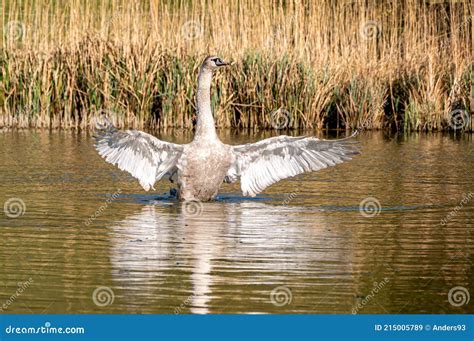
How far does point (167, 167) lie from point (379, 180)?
3.30 meters

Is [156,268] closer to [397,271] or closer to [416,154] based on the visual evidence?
[397,271]

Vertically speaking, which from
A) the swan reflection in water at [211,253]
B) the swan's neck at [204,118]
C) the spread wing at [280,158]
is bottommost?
the swan reflection in water at [211,253]

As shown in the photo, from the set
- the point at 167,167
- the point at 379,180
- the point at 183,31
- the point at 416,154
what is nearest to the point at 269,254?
the point at 167,167

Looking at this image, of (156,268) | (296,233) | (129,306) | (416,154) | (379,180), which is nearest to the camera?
(129,306)

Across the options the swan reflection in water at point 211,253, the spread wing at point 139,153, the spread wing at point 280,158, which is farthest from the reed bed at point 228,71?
the swan reflection in water at point 211,253

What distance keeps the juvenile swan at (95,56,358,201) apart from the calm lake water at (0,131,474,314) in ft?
1.03

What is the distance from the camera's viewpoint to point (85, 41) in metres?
24.4

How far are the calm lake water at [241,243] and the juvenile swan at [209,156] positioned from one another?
0.31m

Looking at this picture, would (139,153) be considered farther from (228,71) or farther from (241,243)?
(228,71)

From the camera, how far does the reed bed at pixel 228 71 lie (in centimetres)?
2425

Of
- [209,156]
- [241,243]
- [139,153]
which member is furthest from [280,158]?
[241,243]

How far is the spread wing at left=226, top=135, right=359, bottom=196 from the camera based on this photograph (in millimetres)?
14039

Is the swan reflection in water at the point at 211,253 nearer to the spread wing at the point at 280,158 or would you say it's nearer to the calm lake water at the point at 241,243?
the calm lake water at the point at 241,243

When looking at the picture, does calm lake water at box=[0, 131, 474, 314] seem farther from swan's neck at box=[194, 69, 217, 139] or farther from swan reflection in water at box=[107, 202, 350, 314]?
swan's neck at box=[194, 69, 217, 139]
